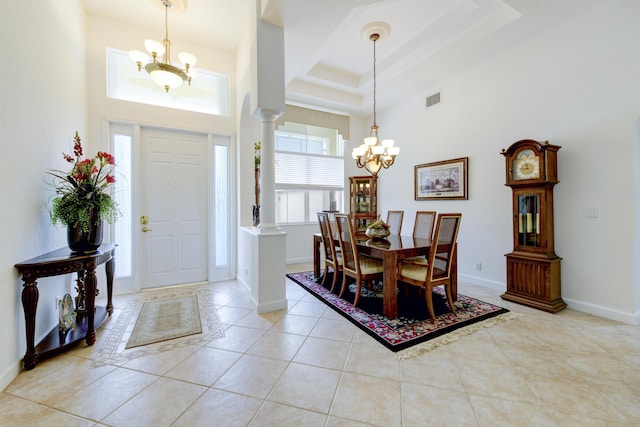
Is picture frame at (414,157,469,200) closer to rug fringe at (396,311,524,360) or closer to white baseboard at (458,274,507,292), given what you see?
white baseboard at (458,274,507,292)

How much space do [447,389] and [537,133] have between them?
3242mm

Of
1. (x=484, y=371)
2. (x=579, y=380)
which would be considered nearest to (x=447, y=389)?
(x=484, y=371)

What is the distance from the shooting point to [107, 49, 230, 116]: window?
354 cm

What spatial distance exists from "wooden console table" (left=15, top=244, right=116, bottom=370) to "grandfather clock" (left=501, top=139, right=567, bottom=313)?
4.36 meters

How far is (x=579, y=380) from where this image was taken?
1.77m

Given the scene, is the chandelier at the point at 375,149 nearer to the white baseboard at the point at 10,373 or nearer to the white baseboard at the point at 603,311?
the white baseboard at the point at 603,311

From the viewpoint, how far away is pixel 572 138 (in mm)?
3010

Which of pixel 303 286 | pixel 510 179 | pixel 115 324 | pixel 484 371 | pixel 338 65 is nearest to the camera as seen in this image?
pixel 484 371

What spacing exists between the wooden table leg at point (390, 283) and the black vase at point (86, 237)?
2667 mm

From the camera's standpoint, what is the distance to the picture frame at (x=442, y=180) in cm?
411

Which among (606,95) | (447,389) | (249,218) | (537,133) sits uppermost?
(606,95)

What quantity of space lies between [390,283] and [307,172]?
11.4ft

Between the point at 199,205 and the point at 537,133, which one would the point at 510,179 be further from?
the point at 199,205

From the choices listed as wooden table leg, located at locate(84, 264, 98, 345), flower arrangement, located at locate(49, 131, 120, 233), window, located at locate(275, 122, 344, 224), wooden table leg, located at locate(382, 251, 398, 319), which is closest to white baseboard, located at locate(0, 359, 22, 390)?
wooden table leg, located at locate(84, 264, 98, 345)
